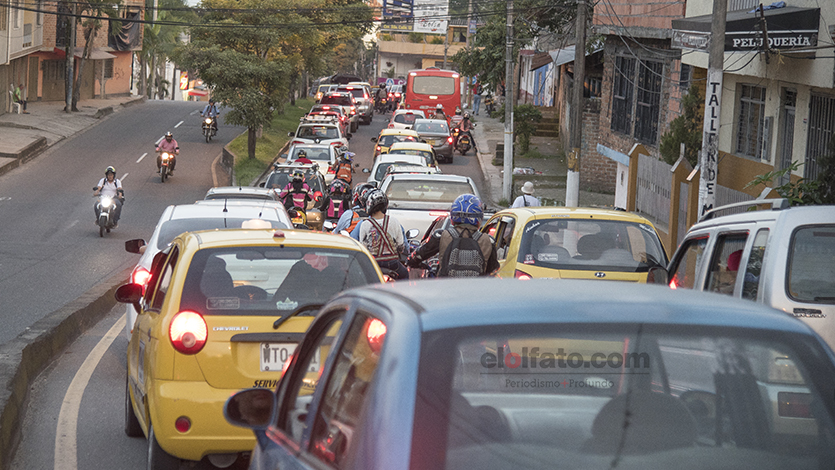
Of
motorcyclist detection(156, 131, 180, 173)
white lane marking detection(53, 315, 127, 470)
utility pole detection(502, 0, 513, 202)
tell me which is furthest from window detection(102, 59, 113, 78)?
white lane marking detection(53, 315, 127, 470)

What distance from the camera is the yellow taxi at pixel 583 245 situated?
9.58 m

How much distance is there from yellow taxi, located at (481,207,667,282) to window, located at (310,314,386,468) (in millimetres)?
6368

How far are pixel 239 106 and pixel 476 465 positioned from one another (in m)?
39.0

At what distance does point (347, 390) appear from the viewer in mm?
3113

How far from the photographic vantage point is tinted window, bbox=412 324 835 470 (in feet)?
8.73

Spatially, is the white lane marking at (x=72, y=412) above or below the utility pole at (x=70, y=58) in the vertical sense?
below

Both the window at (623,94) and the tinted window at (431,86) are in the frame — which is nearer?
the window at (623,94)

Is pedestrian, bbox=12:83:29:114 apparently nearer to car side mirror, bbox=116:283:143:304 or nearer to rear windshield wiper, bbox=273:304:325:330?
car side mirror, bbox=116:283:143:304

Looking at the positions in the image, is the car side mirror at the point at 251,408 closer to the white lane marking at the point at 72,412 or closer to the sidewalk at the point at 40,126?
the white lane marking at the point at 72,412

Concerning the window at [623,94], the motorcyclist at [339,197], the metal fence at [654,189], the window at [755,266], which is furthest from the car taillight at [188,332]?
the window at [623,94]

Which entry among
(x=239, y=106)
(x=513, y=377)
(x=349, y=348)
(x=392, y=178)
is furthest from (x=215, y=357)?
(x=239, y=106)

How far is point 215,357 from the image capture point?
6.12 metres

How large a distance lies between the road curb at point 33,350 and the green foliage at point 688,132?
11.8m

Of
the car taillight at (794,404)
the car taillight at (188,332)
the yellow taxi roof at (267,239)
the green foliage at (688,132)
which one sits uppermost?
the green foliage at (688,132)
